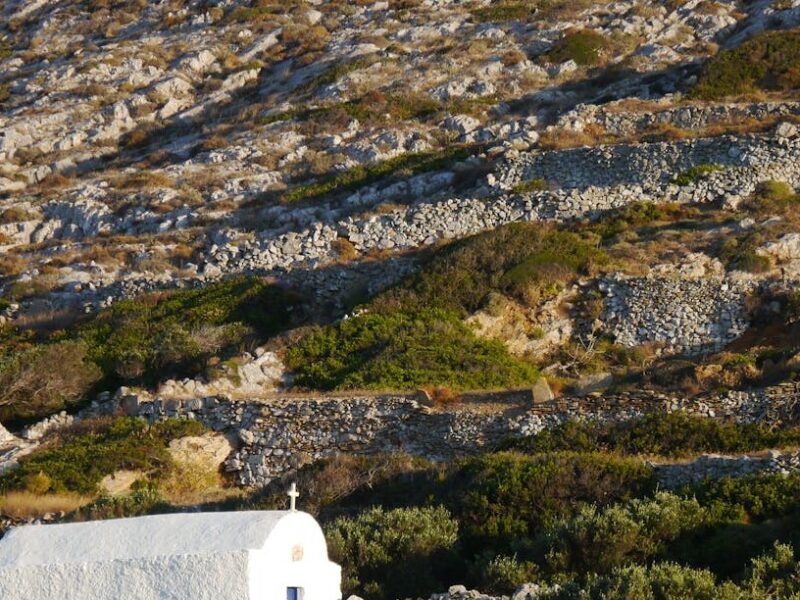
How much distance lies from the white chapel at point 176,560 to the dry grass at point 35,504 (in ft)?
16.9

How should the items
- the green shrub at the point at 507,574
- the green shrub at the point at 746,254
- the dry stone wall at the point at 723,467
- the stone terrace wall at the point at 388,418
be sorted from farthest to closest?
the green shrub at the point at 746,254 < the stone terrace wall at the point at 388,418 < the dry stone wall at the point at 723,467 < the green shrub at the point at 507,574

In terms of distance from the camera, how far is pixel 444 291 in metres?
23.0

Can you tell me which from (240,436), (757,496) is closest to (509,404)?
(240,436)

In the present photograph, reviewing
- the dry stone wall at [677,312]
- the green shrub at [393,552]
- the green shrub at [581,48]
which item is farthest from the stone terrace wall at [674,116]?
the green shrub at [393,552]

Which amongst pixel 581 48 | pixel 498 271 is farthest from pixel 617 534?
pixel 581 48

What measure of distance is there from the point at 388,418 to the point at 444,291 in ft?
18.7

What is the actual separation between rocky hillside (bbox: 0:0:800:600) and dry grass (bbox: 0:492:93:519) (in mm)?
63

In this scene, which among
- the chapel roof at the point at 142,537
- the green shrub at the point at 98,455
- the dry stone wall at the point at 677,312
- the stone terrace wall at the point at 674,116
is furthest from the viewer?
the stone terrace wall at the point at 674,116

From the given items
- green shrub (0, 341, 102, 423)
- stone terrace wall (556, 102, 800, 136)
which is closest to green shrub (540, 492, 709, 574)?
green shrub (0, 341, 102, 423)

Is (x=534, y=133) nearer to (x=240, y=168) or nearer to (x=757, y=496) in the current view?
(x=240, y=168)

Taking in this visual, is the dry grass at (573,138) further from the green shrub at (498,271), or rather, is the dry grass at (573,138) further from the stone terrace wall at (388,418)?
the stone terrace wall at (388,418)

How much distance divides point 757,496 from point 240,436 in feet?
29.7

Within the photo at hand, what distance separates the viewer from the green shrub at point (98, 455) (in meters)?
16.7

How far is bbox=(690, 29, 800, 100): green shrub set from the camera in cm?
3538
